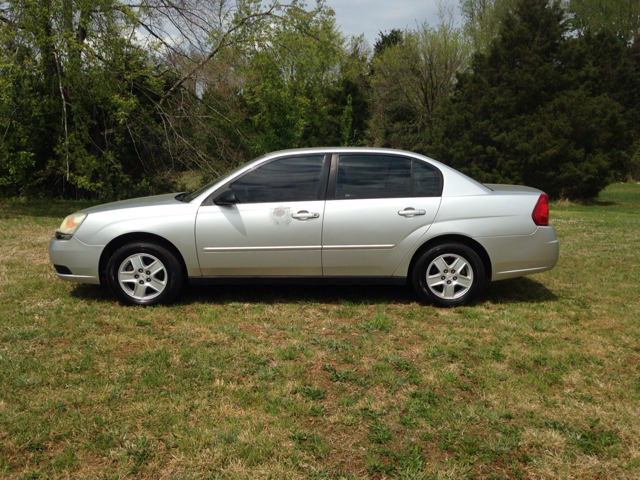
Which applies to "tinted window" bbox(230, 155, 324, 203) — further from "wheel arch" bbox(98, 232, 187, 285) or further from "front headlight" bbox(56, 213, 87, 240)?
"front headlight" bbox(56, 213, 87, 240)

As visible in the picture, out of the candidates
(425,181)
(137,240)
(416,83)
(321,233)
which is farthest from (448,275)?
(416,83)

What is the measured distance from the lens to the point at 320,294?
233 inches

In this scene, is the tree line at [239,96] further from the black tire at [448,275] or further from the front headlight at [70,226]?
the black tire at [448,275]

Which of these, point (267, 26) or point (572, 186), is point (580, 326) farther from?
point (572, 186)

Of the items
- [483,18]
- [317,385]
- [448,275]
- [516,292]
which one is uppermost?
[483,18]

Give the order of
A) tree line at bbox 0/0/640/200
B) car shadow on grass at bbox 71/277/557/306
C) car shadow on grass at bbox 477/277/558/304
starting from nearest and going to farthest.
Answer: car shadow on grass at bbox 71/277/557/306 → car shadow on grass at bbox 477/277/558/304 → tree line at bbox 0/0/640/200

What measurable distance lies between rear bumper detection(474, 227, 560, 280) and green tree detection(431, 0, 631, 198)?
59.9ft

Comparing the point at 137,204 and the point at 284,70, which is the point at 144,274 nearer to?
the point at 137,204

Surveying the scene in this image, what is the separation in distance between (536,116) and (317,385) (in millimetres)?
22572

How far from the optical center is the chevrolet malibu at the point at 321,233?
5270mm

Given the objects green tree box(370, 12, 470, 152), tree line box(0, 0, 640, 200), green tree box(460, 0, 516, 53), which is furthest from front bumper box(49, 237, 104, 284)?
green tree box(460, 0, 516, 53)

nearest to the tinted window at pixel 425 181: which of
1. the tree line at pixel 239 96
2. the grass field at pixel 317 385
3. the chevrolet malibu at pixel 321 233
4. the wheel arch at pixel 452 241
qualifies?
the chevrolet malibu at pixel 321 233

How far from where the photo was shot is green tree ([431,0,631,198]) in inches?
878

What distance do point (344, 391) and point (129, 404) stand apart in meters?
1.39
